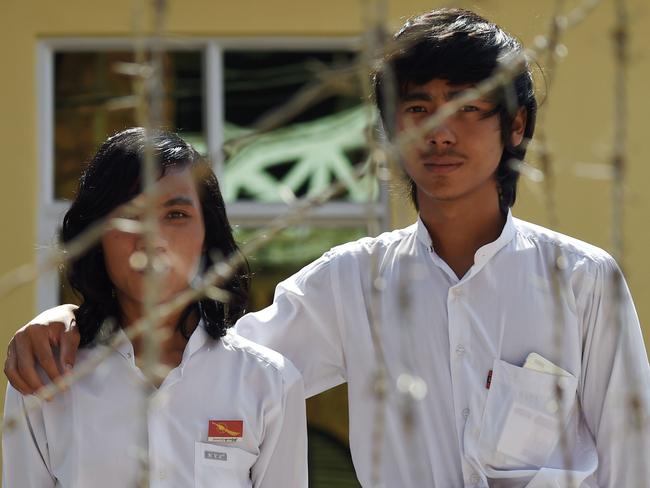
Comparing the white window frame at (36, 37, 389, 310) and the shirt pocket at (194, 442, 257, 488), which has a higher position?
the white window frame at (36, 37, 389, 310)

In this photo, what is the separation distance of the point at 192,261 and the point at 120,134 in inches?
14.4

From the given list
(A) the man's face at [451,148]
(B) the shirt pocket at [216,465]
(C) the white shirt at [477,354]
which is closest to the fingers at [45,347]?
(B) the shirt pocket at [216,465]

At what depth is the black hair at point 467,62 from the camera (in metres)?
2.62

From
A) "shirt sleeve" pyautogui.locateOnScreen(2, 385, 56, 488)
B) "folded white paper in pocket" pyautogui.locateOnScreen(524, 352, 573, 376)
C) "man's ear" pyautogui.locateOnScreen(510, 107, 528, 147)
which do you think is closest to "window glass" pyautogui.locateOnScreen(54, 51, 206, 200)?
"man's ear" pyautogui.locateOnScreen(510, 107, 528, 147)

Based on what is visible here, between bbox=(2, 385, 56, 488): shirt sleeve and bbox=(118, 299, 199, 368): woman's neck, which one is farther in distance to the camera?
bbox=(118, 299, 199, 368): woman's neck

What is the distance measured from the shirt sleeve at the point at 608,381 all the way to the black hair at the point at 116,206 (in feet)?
2.34

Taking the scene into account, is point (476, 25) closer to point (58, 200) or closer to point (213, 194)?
point (213, 194)

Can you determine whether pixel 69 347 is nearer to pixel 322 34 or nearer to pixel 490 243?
pixel 490 243

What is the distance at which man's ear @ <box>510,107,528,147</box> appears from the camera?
2.67 m

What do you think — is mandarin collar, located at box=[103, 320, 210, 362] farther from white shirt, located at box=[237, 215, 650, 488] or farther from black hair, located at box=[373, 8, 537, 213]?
black hair, located at box=[373, 8, 537, 213]

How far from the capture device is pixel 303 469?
101 inches

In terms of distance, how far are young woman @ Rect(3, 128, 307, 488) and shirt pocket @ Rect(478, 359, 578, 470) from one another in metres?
0.39

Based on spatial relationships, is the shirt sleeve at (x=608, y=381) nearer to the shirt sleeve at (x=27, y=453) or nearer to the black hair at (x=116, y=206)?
the black hair at (x=116, y=206)

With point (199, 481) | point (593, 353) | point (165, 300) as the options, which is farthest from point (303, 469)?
point (593, 353)
